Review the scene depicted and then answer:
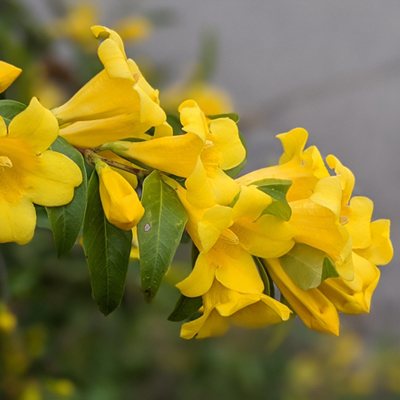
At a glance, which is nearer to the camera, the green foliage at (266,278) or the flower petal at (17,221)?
the flower petal at (17,221)

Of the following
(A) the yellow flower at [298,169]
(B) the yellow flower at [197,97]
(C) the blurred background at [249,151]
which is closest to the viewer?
(A) the yellow flower at [298,169]

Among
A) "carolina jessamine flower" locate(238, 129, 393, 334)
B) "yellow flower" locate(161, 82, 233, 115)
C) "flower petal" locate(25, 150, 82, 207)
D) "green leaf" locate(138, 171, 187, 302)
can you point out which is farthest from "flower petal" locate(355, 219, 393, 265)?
"yellow flower" locate(161, 82, 233, 115)

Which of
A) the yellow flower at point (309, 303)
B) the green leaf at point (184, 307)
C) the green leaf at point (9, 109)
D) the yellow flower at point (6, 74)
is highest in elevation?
the yellow flower at point (6, 74)

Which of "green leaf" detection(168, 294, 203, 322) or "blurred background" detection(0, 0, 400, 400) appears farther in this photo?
"blurred background" detection(0, 0, 400, 400)

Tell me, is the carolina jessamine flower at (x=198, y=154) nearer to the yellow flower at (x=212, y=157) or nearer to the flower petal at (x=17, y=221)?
the yellow flower at (x=212, y=157)

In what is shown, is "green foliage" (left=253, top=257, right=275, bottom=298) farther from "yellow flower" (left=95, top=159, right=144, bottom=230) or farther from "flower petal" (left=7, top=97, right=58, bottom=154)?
"flower petal" (left=7, top=97, right=58, bottom=154)

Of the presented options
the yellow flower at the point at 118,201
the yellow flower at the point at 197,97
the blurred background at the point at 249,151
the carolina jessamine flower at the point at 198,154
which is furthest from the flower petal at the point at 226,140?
the yellow flower at the point at 197,97

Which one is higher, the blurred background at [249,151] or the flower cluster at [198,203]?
the flower cluster at [198,203]
